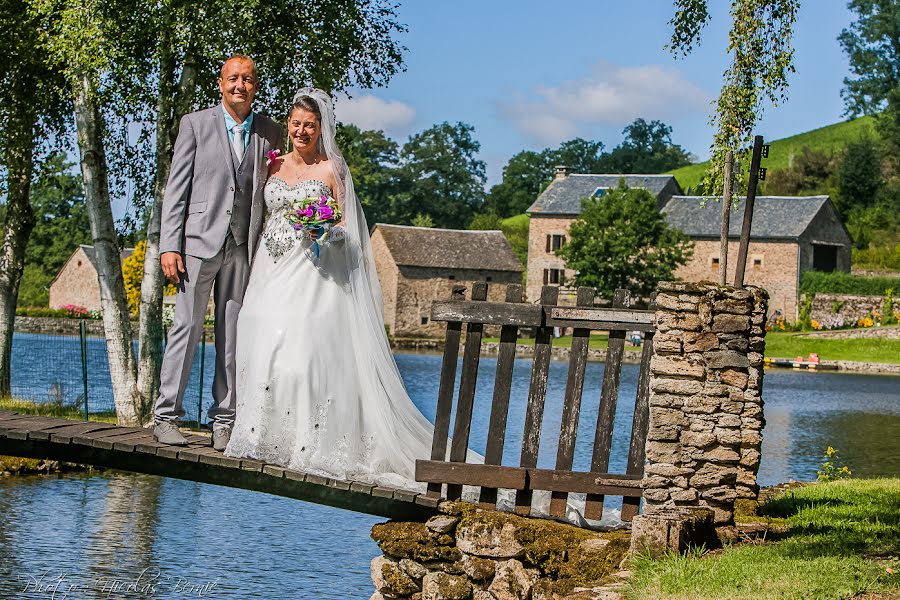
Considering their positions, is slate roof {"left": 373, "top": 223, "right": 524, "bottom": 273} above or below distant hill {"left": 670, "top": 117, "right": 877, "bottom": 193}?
below

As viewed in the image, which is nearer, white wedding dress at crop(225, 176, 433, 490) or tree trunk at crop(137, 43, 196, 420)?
white wedding dress at crop(225, 176, 433, 490)

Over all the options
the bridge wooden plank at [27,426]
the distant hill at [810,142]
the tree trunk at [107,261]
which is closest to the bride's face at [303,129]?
the bridge wooden plank at [27,426]

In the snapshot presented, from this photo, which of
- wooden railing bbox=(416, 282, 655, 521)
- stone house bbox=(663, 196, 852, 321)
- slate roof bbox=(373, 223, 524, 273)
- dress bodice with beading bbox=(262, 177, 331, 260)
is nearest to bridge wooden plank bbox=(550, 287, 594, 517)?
wooden railing bbox=(416, 282, 655, 521)

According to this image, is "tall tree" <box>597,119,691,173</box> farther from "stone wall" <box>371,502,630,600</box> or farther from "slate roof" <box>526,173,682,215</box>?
"stone wall" <box>371,502,630,600</box>

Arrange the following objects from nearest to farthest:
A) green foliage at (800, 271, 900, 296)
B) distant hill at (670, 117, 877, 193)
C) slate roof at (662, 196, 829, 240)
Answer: green foliage at (800, 271, 900, 296) → slate roof at (662, 196, 829, 240) → distant hill at (670, 117, 877, 193)

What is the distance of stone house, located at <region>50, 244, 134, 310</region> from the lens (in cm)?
8288

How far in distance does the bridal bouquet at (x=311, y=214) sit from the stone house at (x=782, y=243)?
64.7 metres

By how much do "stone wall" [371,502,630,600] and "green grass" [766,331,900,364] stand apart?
5034 centimetres

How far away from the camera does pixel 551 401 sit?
32906 mm

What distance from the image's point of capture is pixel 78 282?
84.2 meters

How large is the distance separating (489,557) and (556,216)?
72.3 metres

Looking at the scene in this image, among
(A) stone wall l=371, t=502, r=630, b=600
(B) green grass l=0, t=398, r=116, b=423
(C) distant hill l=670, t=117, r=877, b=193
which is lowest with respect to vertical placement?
(B) green grass l=0, t=398, r=116, b=423

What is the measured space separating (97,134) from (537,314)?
11.6 meters

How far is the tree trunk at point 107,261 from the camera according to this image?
1775cm
